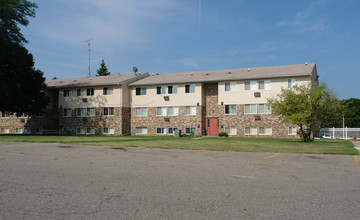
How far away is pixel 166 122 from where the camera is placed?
35219 millimetres

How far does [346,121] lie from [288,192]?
200ft

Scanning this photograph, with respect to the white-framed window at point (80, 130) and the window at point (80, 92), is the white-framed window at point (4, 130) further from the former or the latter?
the window at point (80, 92)

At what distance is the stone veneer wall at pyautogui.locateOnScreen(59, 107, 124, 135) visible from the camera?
119ft

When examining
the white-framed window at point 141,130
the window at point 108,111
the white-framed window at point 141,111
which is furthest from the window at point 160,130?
the window at point 108,111

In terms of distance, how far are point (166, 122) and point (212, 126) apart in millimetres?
5779

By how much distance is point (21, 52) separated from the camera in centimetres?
3269

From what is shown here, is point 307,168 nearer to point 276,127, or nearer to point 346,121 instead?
point 276,127

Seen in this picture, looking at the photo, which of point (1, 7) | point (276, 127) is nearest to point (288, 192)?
point (276, 127)

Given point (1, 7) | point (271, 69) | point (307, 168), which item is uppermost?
point (1, 7)

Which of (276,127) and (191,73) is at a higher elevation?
(191,73)

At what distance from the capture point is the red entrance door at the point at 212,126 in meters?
33.6

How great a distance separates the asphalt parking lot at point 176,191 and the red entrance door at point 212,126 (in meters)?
23.9

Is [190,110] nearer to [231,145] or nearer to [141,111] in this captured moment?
[141,111]

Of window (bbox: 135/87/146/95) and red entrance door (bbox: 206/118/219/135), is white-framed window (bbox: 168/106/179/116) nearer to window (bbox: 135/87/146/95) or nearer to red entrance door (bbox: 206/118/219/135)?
red entrance door (bbox: 206/118/219/135)
